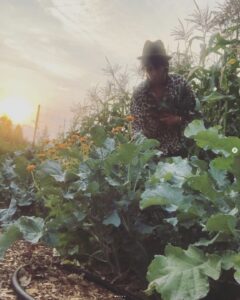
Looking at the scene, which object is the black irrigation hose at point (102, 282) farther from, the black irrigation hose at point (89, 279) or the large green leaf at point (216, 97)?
the large green leaf at point (216, 97)

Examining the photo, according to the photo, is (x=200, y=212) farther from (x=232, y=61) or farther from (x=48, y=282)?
(x=232, y=61)

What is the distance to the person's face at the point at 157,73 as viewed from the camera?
9.55 feet

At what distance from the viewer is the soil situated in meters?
2.04

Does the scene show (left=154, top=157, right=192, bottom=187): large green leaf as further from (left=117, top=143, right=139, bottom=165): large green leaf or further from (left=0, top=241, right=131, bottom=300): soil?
(left=0, top=241, right=131, bottom=300): soil

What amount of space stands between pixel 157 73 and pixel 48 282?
1.38m

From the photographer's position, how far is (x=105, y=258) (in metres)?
2.29

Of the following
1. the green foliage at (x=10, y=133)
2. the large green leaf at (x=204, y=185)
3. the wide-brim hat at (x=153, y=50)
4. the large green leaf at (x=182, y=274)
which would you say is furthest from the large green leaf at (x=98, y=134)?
the green foliage at (x=10, y=133)

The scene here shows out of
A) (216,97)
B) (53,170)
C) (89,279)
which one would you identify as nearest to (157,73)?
(216,97)

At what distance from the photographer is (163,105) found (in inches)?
117

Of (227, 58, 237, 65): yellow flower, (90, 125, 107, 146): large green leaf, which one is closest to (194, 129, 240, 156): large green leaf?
(90, 125, 107, 146): large green leaf

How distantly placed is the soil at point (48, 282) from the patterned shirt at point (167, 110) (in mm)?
974

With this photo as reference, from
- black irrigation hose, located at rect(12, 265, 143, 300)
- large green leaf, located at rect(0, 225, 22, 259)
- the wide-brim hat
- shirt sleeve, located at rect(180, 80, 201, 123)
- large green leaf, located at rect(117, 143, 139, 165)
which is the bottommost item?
black irrigation hose, located at rect(12, 265, 143, 300)

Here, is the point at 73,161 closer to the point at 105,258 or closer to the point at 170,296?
the point at 105,258

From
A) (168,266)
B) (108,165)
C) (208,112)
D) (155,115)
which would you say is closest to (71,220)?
(108,165)
